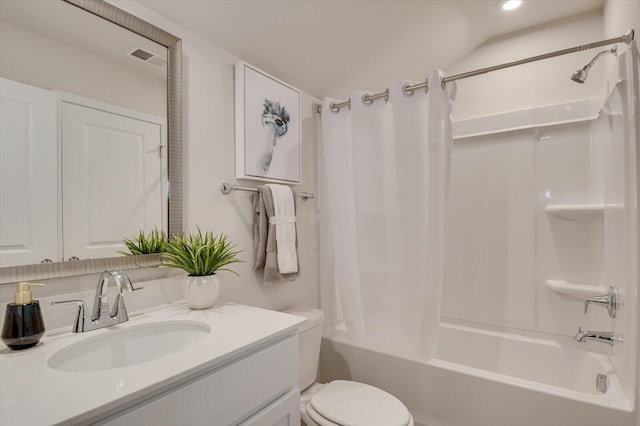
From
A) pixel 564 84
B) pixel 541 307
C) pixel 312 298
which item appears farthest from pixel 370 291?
pixel 564 84

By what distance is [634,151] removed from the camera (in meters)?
1.18

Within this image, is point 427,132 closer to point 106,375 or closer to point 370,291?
point 370,291

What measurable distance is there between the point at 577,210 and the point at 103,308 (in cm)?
225

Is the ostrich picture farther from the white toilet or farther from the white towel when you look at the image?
the white toilet

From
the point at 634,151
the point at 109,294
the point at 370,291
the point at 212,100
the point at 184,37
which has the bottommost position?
the point at 370,291

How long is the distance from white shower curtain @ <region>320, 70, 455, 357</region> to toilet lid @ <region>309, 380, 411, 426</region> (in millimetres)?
320

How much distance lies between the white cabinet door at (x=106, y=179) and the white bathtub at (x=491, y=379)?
49.1 inches

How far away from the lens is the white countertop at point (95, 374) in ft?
1.91

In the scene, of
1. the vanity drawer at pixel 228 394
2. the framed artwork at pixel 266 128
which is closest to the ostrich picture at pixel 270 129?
the framed artwork at pixel 266 128

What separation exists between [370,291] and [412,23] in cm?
157

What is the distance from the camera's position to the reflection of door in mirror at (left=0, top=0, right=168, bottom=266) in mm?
935

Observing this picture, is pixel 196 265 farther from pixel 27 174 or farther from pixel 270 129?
pixel 270 129

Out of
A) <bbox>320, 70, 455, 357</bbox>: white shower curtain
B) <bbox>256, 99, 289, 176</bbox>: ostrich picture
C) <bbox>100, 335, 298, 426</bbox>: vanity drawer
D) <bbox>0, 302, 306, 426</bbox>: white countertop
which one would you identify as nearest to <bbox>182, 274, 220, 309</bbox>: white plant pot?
<bbox>0, 302, 306, 426</bbox>: white countertop

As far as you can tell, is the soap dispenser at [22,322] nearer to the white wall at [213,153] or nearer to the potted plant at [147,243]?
the potted plant at [147,243]
